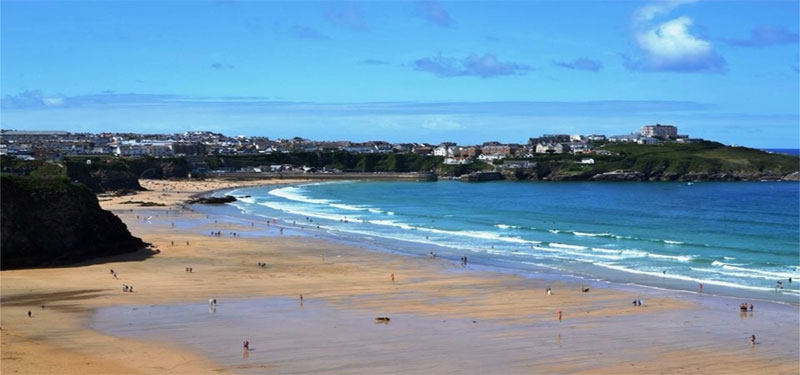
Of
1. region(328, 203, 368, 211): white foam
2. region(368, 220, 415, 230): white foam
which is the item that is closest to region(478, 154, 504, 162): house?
region(328, 203, 368, 211): white foam

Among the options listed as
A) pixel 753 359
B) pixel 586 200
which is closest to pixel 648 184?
pixel 586 200

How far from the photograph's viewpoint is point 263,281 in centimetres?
3616

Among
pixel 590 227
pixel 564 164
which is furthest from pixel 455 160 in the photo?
pixel 590 227

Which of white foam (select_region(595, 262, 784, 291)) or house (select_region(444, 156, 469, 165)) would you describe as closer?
white foam (select_region(595, 262, 784, 291))

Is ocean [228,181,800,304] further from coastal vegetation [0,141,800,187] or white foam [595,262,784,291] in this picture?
coastal vegetation [0,141,800,187]

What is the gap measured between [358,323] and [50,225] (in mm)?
19491

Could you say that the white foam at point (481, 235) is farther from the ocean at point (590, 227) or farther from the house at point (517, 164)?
the house at point (517, 164)

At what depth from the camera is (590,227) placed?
59.2 meters

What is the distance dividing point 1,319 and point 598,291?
22173 millimetres

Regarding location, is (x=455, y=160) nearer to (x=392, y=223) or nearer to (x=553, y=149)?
(x=553, y=149)

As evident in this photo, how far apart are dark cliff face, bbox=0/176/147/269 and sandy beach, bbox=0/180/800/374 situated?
3.91 feet

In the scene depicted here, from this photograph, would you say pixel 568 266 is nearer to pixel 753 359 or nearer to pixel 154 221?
pixel 753 359

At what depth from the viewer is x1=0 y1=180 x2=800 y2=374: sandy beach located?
2188 centimetres

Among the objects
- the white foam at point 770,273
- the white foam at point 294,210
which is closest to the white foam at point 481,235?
the white foam at point 294,210
